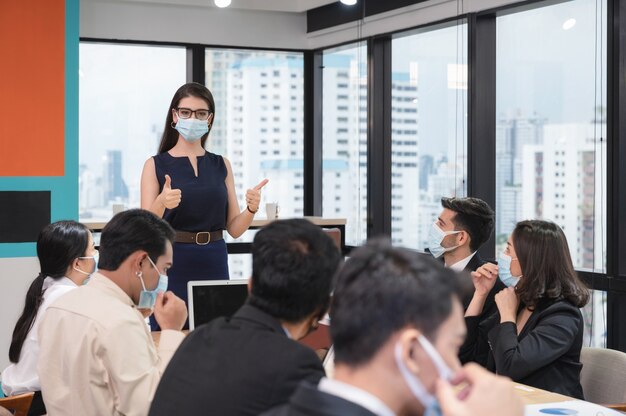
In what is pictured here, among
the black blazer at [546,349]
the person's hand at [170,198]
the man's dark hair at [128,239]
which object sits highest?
the person's hand at [170,198]

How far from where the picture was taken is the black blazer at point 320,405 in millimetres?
1193

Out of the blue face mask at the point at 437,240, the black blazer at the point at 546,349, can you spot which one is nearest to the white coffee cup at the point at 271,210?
the blue face mask at the point at 437,240

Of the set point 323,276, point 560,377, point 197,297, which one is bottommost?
point 560,377

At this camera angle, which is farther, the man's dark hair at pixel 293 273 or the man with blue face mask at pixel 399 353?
the man's dark hair at pixel 293 273

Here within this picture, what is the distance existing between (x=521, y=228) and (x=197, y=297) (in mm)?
1264

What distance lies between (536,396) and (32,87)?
4101 millimetres

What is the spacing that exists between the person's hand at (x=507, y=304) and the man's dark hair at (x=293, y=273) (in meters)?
1.59

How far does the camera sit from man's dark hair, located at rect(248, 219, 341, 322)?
1751 mm

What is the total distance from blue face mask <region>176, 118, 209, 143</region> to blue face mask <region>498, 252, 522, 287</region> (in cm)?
146

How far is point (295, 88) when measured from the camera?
277 inches

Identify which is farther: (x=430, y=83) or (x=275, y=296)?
(x=430, y=83)

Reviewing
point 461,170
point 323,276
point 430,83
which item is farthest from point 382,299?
point 430,83

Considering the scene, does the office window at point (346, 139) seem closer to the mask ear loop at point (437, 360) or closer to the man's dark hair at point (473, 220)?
the man's dark hair at point (473, 220)

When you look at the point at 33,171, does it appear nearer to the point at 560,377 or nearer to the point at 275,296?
the point at 560,377
